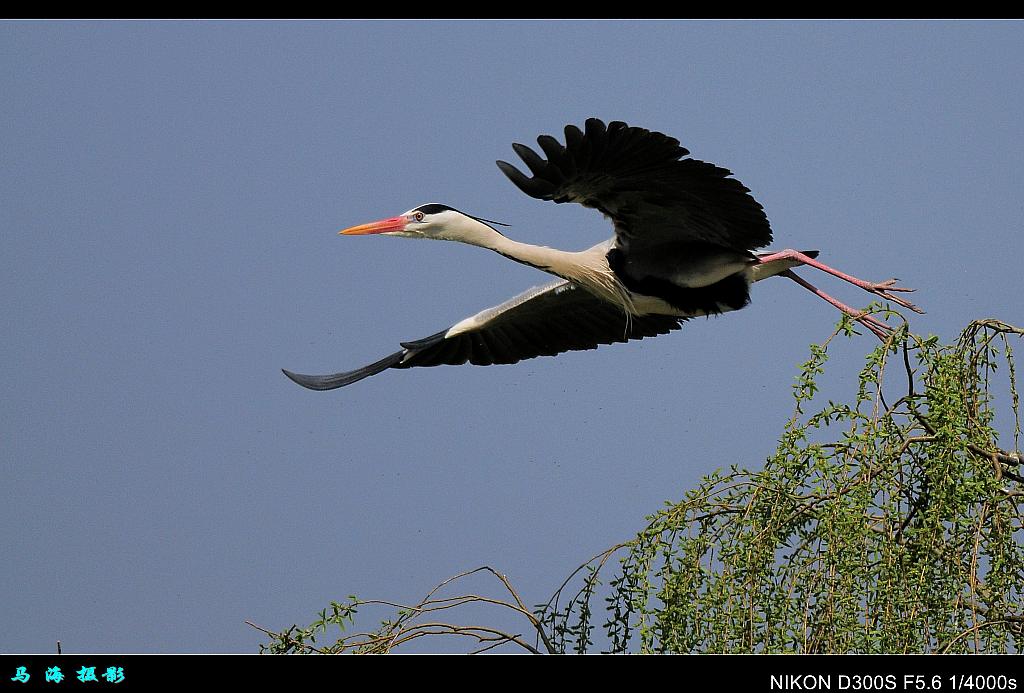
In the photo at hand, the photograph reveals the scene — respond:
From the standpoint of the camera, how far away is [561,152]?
5.16m

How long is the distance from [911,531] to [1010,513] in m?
0.35

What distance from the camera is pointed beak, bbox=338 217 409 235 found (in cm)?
656

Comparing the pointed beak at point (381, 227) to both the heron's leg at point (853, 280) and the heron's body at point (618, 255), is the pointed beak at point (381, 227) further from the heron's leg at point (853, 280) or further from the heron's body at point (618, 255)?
the heron's leg at point (853, 280)

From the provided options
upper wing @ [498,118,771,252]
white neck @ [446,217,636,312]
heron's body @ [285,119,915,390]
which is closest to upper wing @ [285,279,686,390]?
heron's body @ [285,119,915,390]

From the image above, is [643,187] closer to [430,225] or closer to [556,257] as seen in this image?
[556,257]

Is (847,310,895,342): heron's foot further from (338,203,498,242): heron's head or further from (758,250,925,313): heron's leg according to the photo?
(338,203,498,242): heron's head

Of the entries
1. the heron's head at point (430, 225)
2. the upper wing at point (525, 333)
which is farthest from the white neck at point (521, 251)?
the upper wing at point (525, 333)

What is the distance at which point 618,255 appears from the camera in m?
6.38

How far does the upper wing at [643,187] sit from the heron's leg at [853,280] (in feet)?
0.62

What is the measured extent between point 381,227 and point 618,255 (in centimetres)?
141

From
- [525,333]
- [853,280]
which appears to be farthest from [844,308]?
[525,333]

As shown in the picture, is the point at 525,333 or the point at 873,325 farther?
the point at 525,333
